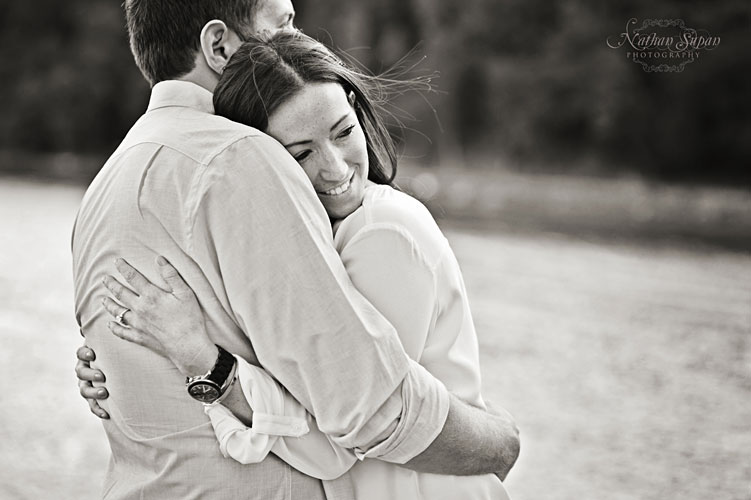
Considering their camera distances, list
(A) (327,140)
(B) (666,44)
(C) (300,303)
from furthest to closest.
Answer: (B) (666,44) → (A) (327,140) → (C) (300,303)

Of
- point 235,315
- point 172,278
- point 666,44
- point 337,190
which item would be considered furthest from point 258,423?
point 666,44

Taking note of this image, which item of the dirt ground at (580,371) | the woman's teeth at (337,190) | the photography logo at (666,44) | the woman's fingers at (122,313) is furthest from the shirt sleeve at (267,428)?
the photography logo at (666,44)

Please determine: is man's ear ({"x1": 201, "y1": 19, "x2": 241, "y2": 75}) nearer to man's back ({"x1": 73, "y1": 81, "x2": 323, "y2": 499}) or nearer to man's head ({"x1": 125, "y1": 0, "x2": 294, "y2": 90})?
man's head ({"x1": 125, "y1": 0, "x2": 294, "y2": 90})

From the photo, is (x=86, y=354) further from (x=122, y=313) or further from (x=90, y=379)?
(x=122, y=313)

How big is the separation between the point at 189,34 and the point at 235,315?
634mm

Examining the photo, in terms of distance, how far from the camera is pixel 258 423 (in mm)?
1734

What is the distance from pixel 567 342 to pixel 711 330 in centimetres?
126

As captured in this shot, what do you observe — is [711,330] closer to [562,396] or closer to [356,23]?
[562,396]

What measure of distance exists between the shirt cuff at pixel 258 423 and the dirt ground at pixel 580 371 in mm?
3474

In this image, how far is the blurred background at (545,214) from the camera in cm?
565

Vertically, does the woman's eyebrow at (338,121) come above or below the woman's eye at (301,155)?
above

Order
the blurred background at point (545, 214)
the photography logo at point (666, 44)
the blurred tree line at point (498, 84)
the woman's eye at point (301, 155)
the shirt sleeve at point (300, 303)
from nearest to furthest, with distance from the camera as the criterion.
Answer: the shirt sleeve at point (300, 303) → the woman's eye at point (301, 155) → the blurred background at point (545, 214) → the photography logo at point (666, 44) → the blurred tree line at point (498, 84)

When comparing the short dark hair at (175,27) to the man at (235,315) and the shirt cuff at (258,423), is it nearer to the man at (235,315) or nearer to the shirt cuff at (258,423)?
the man at (235,315)

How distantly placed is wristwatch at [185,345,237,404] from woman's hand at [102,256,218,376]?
13 mm
